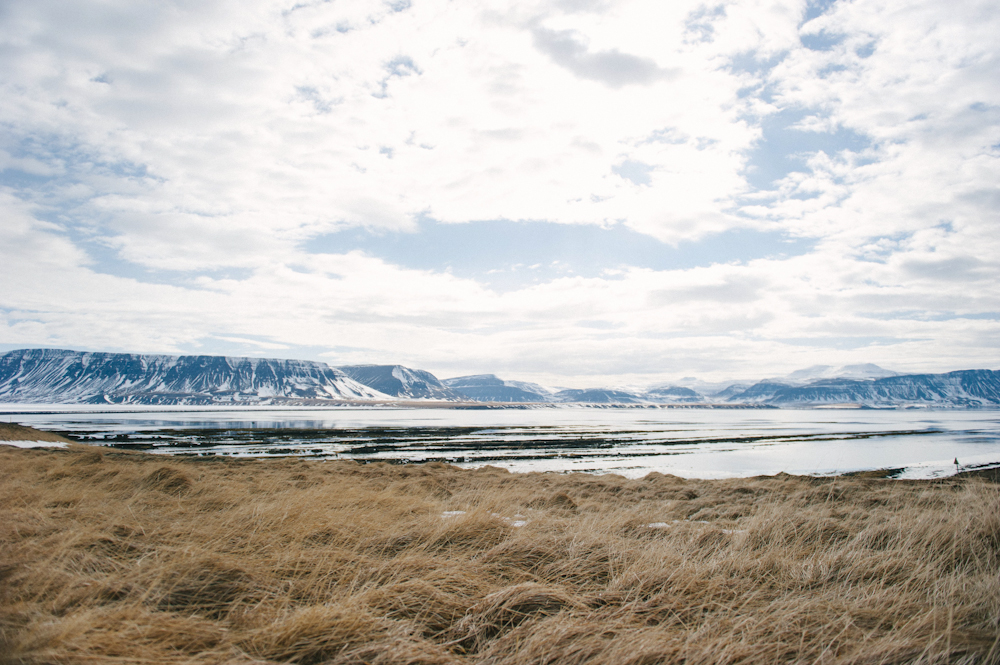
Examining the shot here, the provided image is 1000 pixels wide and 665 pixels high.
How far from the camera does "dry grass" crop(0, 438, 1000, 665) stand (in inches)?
117

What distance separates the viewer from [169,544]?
4.98 m

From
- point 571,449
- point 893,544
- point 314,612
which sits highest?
point 314,612

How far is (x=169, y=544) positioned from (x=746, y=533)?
250 inches

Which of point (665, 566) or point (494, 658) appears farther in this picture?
point (665, 566)

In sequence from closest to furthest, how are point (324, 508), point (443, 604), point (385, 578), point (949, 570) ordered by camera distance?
1. point (443, 604)
2. point (385, 578)
3. point (949, 570)
4. point (324, 508)

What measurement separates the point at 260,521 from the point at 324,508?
1000 mm

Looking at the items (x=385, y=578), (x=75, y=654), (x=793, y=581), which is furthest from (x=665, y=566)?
(x=75, y=654)

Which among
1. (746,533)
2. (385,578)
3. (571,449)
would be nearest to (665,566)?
(746,533)

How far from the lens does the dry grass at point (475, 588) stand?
2973 mm

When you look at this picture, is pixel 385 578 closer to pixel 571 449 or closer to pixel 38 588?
pixel 38 588

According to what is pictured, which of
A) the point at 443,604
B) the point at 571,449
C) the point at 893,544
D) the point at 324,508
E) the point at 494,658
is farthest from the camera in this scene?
the point at 571,449

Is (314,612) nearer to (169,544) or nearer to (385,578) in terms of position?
(385,578)

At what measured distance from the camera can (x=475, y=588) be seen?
156 inches

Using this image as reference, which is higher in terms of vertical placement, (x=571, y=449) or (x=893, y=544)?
(x=893, y=544)
